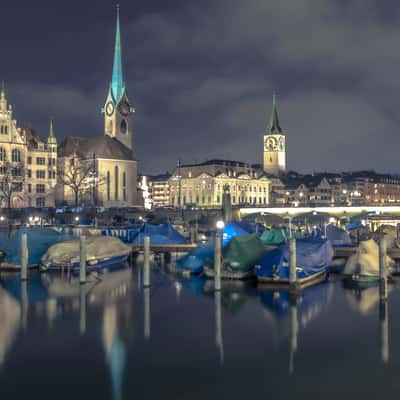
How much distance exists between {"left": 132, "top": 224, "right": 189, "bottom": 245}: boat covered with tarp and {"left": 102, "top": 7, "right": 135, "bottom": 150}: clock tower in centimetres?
10645

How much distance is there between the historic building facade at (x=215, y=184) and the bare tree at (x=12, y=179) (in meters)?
65.1

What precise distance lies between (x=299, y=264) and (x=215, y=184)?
138 m

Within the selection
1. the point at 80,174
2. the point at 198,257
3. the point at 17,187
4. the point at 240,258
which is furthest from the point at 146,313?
the point at 80,174

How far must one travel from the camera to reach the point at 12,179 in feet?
372

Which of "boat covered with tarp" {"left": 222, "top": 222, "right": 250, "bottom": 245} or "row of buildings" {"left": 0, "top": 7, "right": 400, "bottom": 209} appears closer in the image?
"boat covered with tarp" {"left": 222, "top": 222, "right": 250, "bottom": 245}

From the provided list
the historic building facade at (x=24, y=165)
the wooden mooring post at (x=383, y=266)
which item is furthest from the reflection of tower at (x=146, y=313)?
the historic building facade at (x=24, y=165)

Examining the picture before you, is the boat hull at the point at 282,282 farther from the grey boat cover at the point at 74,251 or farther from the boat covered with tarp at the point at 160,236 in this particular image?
the boat covered with tarp at the point at 160,236

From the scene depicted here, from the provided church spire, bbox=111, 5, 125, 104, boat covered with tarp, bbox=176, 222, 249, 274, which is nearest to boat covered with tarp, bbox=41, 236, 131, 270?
boat covered with tarp, bbox=176, 222, 249, 274

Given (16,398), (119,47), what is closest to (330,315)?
(16,398)

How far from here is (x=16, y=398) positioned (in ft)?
70.5

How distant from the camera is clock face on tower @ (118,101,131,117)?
16725 centimetres

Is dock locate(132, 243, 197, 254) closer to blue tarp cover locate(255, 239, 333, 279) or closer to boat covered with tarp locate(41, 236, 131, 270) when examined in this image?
boat covered with tarp locate(41, 236, 131, 270)

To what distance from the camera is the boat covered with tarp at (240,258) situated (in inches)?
1697

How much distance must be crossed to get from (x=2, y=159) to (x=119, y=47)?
64545 millimetres
